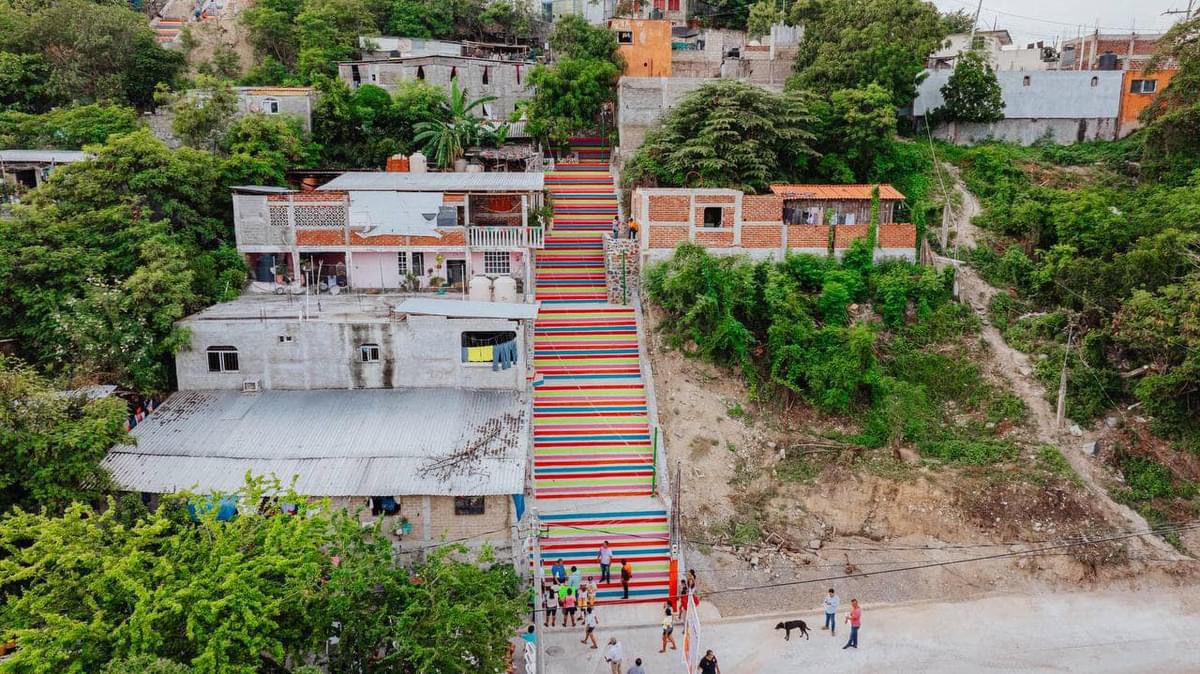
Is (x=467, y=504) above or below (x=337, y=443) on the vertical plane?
below

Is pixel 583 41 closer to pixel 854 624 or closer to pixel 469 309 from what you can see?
pixel 469 309

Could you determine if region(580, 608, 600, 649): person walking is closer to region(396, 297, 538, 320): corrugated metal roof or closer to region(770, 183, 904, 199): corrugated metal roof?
region(396, 297, 538, 320): corrugated metal roof

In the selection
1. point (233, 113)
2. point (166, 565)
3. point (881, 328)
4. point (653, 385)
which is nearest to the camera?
point (166, 565)

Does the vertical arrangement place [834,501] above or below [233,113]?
below

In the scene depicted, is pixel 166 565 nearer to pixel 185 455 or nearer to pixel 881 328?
pixel 185 455

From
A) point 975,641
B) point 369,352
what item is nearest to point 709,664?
point 975,641

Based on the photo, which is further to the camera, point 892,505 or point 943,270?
point 943,270

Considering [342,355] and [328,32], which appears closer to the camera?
[342,355]

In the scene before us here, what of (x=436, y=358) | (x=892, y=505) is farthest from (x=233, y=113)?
(x=892, y=505)
